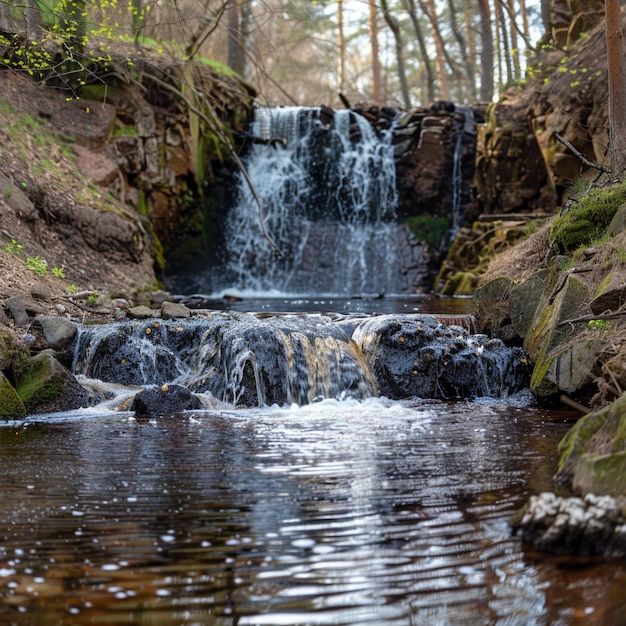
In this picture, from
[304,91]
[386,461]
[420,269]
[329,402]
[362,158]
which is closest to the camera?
[386,461]

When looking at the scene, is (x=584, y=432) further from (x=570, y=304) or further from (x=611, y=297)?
(x=570, y=304)

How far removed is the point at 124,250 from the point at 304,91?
76.7 feet

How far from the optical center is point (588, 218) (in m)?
9.12

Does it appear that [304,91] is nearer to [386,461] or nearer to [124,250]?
[124,250]

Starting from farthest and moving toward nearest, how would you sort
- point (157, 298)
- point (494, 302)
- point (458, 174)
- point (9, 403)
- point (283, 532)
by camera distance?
1. point (458, 174)
2. point (157, 298)
3. point (494, 302)
4. point (9, 403)
5. point (283, 532)

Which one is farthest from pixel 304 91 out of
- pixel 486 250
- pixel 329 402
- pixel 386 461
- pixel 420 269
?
pixel 386 461

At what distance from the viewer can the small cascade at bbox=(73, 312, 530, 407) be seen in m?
8.60

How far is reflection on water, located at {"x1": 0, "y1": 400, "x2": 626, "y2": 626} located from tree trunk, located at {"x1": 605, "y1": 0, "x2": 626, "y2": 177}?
5480 mm

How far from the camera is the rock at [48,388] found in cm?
758

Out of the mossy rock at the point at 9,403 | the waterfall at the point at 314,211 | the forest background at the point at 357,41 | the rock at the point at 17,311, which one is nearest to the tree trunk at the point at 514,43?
the forest background at the point at 357,41

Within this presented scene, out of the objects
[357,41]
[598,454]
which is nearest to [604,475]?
[598,454]

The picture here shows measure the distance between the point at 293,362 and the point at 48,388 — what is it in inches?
112

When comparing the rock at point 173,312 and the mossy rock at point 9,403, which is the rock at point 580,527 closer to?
the mossy rock at point 9,403

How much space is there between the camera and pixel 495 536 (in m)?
3.73
